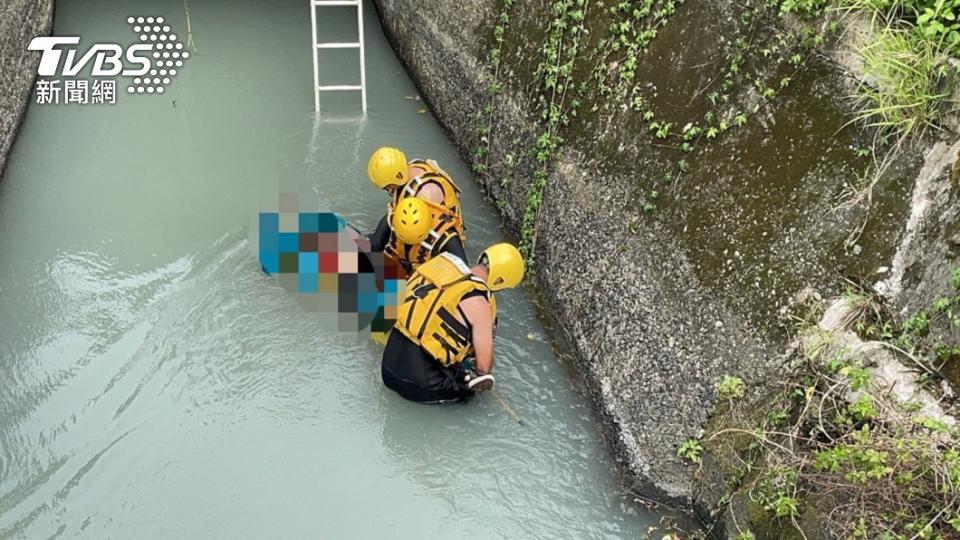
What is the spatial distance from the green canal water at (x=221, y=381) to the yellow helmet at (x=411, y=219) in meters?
0.76

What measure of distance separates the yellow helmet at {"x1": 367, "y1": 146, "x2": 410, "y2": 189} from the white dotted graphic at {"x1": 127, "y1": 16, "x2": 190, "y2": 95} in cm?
302

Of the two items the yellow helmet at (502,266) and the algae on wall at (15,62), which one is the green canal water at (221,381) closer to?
the algae on wall at (15,62)

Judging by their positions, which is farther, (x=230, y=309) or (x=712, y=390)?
(x=230, y=309)

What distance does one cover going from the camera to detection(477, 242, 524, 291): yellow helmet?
13.2 ft

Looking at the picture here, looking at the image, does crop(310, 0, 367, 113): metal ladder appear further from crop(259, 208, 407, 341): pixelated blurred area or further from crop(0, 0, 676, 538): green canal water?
crop(259, 208, 407, 341): pixelated blurred area

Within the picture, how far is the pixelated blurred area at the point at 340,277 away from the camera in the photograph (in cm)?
470

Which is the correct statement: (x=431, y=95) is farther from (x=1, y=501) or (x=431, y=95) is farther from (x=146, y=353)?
(x=1, y=501)

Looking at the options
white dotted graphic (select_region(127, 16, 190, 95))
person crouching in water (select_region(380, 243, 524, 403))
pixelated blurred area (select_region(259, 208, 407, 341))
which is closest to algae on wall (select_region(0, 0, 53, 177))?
white dotted graphic (select_region(127, 16, 190, 95))

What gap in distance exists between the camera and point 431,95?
6629 millimetres

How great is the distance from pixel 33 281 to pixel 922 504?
16.4 feet

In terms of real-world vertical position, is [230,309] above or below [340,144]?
below

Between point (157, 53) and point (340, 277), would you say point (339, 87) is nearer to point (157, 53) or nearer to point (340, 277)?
point (157, 53)

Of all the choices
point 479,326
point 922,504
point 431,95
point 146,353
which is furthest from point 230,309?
point 922,504

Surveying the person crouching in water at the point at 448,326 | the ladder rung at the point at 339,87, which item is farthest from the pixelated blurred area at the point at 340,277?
the ladder rung at the point at 339,87
